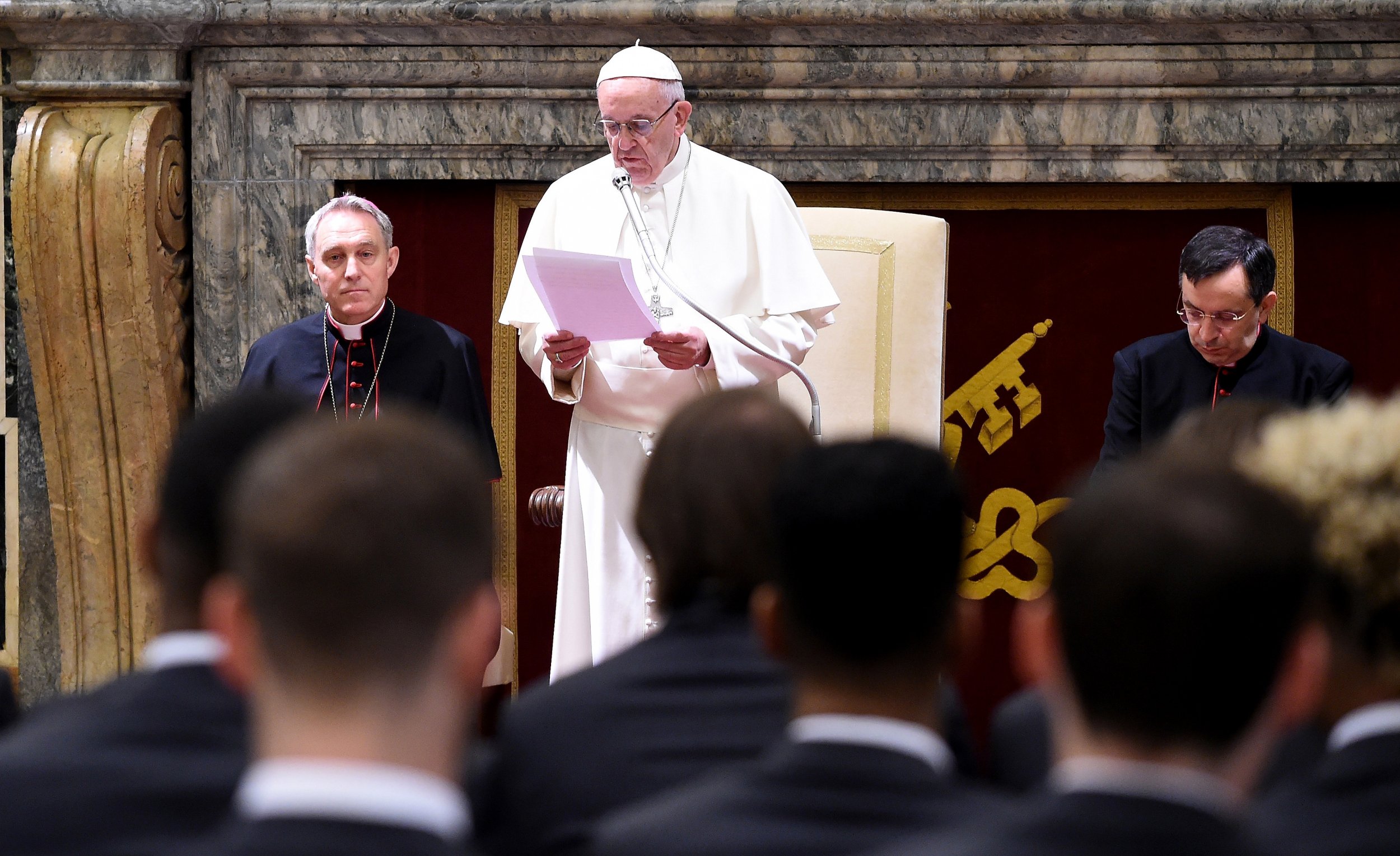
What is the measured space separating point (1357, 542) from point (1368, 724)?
16 cm

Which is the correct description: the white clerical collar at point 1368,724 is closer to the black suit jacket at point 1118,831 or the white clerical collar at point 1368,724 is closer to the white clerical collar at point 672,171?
the black suit jacket at point 1118,831

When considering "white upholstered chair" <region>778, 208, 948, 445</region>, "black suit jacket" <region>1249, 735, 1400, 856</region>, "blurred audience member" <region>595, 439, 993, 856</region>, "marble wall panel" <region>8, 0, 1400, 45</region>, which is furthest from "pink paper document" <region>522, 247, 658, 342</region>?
"black suit jacket" <region>1249, 735, 1400, 856</region>

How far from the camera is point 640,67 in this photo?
451cm

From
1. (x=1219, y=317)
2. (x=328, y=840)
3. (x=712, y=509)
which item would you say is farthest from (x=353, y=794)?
(x=1219, y=317)

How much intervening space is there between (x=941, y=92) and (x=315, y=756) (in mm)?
4430

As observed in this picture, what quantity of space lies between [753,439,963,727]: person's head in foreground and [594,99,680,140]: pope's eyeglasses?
2972mm

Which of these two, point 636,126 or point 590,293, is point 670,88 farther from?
point 590,293

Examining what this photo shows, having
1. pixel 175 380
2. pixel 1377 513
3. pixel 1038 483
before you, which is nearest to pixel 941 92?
pixel 1038 483

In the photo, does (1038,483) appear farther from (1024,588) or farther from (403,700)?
(403,700)

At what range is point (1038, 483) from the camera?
564 centimetres

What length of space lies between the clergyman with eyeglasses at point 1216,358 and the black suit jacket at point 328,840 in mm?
3429

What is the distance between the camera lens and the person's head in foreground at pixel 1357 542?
1.55 m

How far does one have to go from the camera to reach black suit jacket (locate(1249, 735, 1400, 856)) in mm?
1493

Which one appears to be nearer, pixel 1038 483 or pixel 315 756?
pixel 315 756
